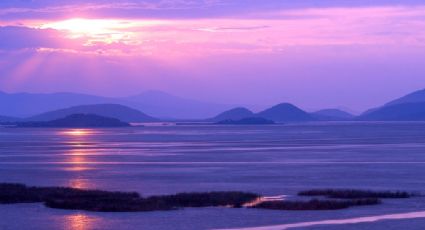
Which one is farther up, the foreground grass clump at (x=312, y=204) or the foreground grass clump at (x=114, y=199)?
the foreground grass clump at (x=114, y=199)

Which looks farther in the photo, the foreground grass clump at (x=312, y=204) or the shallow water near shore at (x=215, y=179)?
the foreground grass clump at (x=312, y=204)

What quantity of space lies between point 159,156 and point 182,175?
17117 mm

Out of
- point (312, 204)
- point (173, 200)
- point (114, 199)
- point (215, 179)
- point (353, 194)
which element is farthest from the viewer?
point (215, 179)

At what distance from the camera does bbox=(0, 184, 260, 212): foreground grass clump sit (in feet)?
84.4

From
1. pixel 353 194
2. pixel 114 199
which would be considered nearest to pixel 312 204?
pixel 353 194

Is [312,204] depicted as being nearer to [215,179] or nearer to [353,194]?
[353,194]

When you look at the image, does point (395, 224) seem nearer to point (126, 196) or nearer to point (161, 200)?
point (161, 200)

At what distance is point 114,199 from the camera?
2753 centimetres

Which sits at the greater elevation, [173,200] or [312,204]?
[173,200]

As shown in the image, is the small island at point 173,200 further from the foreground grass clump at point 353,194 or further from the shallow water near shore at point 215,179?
the shallow water near shore at point 215,179

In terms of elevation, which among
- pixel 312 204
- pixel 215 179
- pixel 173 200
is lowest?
pixel 312 204

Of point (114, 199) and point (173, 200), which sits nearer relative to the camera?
point (173, 200)

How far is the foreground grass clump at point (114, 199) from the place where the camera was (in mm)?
25734

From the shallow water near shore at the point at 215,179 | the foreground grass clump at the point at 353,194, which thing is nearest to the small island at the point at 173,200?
the foreground grass clump at the point at 353,194
